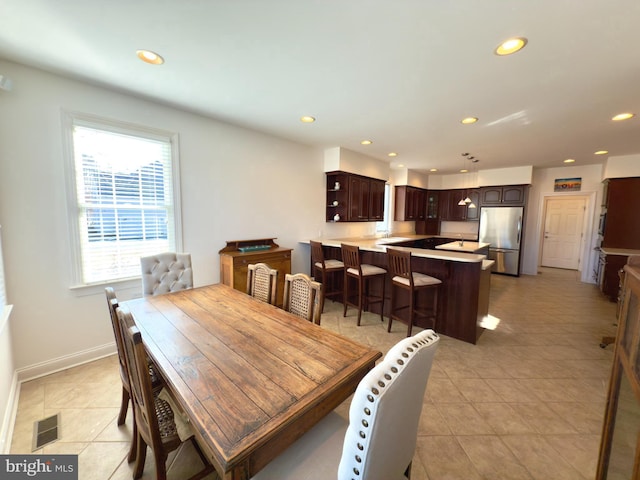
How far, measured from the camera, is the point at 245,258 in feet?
10.9

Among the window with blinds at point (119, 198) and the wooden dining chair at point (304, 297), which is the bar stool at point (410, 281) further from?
A: the window with blinds at point (119, 198)

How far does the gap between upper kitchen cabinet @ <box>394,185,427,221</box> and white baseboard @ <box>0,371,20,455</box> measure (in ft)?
21.4

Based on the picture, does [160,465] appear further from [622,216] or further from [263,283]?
[622,216]

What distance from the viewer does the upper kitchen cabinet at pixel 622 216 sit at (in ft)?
15.2

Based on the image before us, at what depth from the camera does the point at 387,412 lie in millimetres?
740

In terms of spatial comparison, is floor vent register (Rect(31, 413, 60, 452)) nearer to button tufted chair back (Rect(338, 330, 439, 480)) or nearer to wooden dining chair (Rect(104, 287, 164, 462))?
wooden dining chair (Rect(104, 287, 164, 462))

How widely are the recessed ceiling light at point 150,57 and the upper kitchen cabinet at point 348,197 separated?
3.13m

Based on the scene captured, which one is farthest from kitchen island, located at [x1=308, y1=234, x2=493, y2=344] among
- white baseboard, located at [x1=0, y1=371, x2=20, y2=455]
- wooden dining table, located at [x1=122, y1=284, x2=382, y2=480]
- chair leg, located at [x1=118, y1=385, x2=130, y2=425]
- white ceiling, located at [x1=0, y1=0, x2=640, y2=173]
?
white baseboard, located at [x1=0, y1=371, x2=20, y2=455]

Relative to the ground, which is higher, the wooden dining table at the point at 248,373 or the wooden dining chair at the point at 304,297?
the wooden dining chair at the point at 304,297

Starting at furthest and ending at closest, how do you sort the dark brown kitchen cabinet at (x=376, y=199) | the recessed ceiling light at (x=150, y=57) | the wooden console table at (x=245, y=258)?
the dark brown kitchen cabinet at (x=376, y=199) < the wooden console table at (x=245, y=258) < the recessed ceiling light at (x=150, y=57)

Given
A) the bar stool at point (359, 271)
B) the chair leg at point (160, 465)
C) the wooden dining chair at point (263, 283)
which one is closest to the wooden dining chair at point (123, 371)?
the chair leg at point (160, 465)

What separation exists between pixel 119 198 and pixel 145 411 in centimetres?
229

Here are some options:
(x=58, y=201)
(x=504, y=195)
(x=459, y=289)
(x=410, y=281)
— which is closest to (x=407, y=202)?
(x=504, y=195)

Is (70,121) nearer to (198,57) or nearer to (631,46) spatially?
(198,57)
